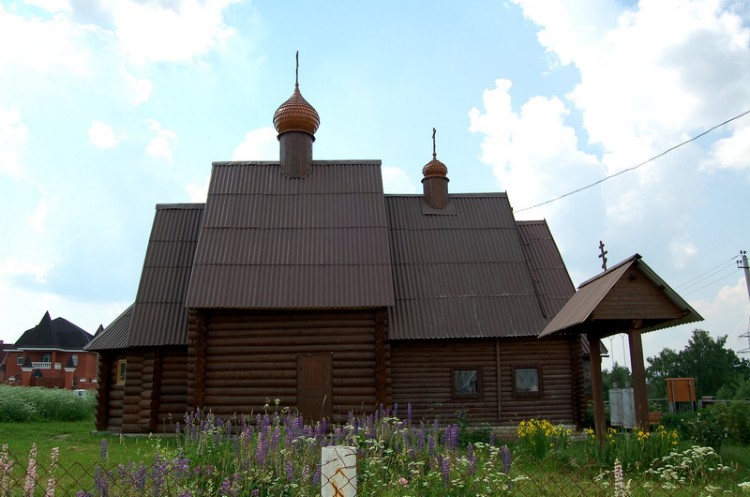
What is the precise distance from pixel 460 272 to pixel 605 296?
30.2ft

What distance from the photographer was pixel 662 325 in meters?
9.31

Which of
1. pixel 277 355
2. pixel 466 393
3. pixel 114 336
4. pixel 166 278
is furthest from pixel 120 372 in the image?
pixel 466 393

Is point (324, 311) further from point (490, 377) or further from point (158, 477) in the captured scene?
point (158, 477)

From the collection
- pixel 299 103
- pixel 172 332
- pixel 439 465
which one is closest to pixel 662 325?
pixel 439 465

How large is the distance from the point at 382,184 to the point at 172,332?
706 cm

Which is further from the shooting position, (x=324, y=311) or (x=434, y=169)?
(x=434, y=169)

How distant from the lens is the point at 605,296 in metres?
8.66

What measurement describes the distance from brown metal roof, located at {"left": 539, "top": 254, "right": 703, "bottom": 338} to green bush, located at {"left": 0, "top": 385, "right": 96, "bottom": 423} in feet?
62.8

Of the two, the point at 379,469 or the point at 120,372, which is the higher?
the point at 120,372

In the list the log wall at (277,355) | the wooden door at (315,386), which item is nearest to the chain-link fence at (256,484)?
the log wall at (277,355)

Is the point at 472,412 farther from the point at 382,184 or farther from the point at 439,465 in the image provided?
the point at 439,465

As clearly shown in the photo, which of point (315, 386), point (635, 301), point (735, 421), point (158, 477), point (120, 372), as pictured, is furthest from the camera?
point (120, 372)

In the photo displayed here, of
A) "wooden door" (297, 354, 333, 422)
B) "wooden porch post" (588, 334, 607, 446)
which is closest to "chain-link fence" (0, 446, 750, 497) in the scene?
"wooden porch post" (588, 334, 607, 446)

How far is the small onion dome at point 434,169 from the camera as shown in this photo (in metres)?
20.1
